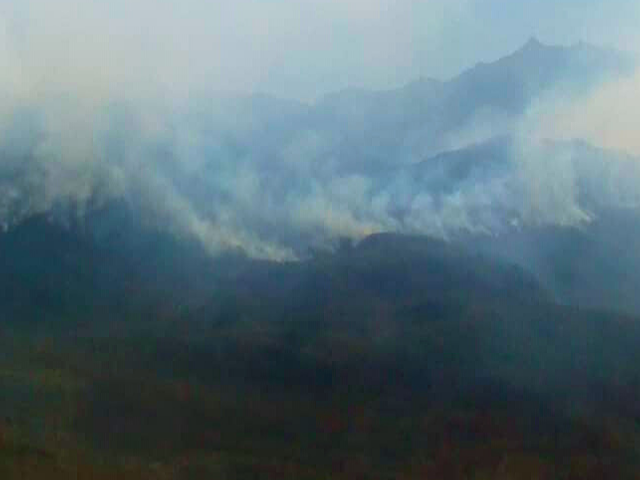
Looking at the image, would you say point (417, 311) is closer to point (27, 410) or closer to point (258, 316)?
point (258, 316)

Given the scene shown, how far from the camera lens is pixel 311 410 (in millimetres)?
147750

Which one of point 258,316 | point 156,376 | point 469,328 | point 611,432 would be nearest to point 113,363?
point 156,376

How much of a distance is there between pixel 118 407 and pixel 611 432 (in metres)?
66.7

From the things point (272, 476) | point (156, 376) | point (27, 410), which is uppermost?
point (156, 376)

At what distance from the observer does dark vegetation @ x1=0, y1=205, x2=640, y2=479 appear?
120375 millimetres

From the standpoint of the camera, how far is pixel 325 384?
524 feet

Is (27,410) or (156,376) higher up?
(156,376)

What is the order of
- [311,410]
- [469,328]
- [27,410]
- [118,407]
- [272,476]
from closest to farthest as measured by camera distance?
1. [272,476]
2. [27,410]
3. [118,407]
4. [311,410]
5. [469,328]

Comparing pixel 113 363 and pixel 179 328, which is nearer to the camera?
pixel 113 363

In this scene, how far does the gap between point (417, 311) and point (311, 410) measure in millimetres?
44962

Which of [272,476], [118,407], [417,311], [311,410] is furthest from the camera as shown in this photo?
[417,311]

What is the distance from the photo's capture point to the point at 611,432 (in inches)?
5290

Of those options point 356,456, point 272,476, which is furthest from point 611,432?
point 272,476

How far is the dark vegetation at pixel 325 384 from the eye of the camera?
120375mm
